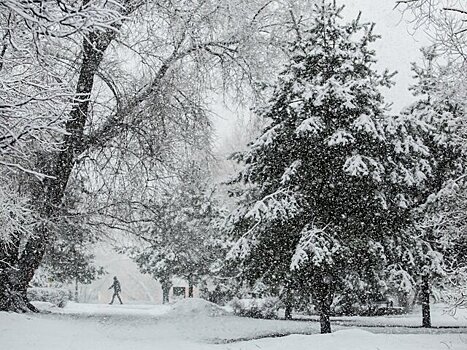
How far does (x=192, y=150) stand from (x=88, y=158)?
2.79 meters

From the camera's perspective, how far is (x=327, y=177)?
11984 mm

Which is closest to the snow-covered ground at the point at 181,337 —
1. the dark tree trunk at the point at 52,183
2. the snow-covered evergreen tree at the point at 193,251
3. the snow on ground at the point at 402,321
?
the dark tree trunk at the point at 52,183

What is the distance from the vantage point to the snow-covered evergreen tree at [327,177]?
1147 cm

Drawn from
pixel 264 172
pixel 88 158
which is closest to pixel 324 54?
pixel 264 172

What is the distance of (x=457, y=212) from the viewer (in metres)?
12.0

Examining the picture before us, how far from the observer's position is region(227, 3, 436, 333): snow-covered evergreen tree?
1147 centimetres

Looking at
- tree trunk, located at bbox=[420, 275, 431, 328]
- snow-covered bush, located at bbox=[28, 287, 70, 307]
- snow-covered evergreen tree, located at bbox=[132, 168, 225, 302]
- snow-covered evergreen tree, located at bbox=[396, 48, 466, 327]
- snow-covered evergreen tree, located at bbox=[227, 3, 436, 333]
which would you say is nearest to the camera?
snow-covered evergreen tree, located at bbox=[227, 3, 436, 333]

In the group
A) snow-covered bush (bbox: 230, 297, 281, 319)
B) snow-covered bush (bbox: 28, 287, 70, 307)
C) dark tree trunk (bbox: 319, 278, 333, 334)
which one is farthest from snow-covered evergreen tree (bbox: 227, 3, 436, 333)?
snow-covered bush (bbox: 28, 287, 70, 307)

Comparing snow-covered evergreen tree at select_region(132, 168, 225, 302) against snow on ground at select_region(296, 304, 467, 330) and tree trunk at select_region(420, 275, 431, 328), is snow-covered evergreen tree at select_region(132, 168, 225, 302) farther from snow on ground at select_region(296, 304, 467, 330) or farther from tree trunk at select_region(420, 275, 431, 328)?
tree trunk at select_region(420, 275, 431, 328)

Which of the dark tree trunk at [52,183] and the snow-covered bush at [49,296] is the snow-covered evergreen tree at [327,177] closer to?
the dark tree trunk at [52,183]

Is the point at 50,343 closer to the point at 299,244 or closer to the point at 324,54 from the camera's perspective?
the point at 299,244

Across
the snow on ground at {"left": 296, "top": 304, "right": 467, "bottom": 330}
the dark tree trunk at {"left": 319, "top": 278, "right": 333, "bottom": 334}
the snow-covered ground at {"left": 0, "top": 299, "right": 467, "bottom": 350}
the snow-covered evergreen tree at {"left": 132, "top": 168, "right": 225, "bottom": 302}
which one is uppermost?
the snow-covered evergreen tree at {"left": 132, "top": 168, "right": 225, "bottom": 302}

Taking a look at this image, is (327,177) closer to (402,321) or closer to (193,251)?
(193,251)

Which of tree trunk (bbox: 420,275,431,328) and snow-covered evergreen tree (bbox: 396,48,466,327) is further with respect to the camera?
tree trunk (bbox: 420,275,431,328)
